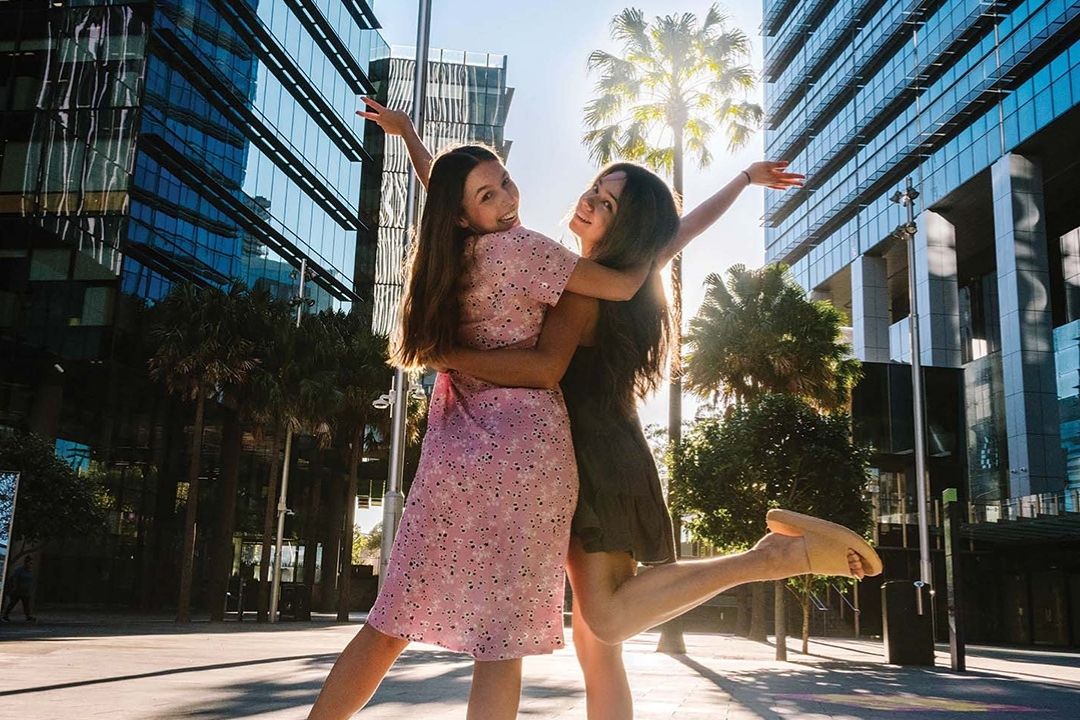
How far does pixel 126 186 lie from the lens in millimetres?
28562

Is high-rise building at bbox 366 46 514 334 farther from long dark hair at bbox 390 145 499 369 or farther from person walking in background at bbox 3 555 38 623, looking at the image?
long dark hair at bbox 390 145 499 369

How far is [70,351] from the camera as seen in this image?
26.5 m

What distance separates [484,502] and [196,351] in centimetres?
2546

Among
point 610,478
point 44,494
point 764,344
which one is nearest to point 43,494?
point 44,494

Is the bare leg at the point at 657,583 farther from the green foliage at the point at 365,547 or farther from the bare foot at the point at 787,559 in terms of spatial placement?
the green foliage at the point at 365,547

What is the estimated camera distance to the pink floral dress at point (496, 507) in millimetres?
2363

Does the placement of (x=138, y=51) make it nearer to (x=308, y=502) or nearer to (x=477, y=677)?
(x=308, y=502)

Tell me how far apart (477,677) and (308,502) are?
141ft

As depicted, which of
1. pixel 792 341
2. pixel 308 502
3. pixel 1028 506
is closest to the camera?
pixel 792 341

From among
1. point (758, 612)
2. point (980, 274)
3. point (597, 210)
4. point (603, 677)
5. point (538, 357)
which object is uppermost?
point (980, 274)

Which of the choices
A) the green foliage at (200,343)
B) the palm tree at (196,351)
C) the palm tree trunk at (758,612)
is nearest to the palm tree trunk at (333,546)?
the palm tree at (196,351)

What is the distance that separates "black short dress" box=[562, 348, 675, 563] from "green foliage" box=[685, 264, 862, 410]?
72.2 ft

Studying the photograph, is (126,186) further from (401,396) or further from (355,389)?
(401,396)

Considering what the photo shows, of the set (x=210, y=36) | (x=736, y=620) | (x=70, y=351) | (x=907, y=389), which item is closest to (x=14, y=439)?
(x=70, y=351)
